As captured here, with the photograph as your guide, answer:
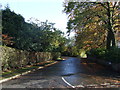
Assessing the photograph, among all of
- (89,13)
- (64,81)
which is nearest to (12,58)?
(64,81)

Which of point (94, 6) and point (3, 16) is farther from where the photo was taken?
point (94, 6)

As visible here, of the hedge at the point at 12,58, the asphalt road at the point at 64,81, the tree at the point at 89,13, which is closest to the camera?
the asphalt road at the point at 64,81

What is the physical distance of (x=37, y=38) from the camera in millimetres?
25344

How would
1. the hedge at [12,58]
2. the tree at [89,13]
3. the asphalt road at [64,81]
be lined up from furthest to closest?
the tree at [89,13] → the hedge at [12,58] → the asphalt road at [64,81]

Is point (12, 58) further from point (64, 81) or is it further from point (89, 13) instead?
point (89, 13)

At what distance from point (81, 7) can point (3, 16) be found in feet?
36.6

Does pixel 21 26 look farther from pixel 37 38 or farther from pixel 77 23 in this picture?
pixel 77 23

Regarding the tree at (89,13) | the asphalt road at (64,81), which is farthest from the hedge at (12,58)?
the tree at (89,13)

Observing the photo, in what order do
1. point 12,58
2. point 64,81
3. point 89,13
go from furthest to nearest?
point 89,13 < point 12,58 < point 64,81

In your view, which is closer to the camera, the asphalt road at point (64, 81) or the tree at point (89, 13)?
the asphalt road at point (64, 81)

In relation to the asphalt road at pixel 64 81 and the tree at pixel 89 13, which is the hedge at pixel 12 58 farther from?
the tree at pixel 89 13

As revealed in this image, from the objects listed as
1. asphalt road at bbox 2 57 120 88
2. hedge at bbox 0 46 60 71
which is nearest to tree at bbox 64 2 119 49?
hedge at bbox 0 46 60 71

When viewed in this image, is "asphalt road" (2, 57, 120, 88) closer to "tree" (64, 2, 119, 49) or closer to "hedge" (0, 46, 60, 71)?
"hedge" (0, 46, 60, 71)

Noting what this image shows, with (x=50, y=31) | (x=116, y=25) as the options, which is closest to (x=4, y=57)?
(x=50, y=31)
